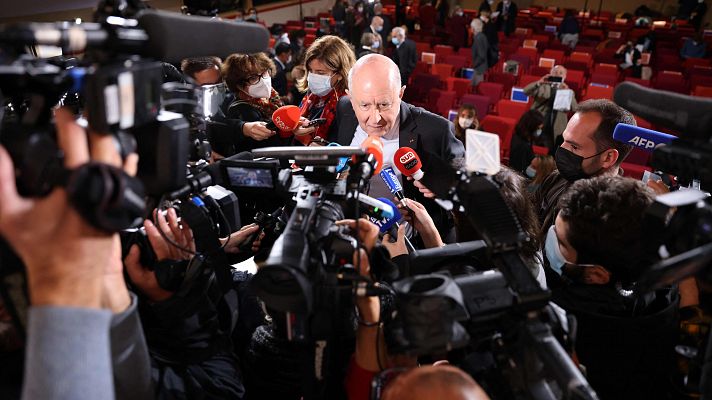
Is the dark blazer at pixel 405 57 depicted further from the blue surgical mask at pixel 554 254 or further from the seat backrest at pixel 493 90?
the blue surgical mask at pixel 554 254

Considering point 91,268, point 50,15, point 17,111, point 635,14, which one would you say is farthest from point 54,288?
point 635,14

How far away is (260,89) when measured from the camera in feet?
8.69

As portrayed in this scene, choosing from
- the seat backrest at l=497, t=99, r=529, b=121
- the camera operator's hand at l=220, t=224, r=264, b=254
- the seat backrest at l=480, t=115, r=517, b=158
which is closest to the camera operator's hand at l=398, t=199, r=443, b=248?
the camera operator's hand at l=220, t=224, r=264, b=254

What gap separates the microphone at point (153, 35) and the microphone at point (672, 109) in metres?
0.77

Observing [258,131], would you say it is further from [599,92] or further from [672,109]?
[599,92]

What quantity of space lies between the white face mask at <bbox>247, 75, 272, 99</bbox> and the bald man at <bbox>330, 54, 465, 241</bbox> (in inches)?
24.8

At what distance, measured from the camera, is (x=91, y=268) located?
67 centimetres

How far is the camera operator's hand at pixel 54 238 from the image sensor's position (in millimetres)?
639

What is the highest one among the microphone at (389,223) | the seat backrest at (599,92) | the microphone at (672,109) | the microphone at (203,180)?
the microphone at (672,109)

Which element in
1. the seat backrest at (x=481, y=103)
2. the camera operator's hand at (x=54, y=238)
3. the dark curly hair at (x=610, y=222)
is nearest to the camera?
the camera operator's hand at (x=54, y=238)

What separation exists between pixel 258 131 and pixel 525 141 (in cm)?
214

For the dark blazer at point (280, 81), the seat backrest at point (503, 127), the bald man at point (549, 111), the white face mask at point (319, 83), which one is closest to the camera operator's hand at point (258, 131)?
the white face mask at point (319, 83)

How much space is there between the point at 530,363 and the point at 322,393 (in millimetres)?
433

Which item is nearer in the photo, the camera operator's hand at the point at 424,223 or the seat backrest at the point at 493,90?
the camera operator's hand at the point at 424,223
